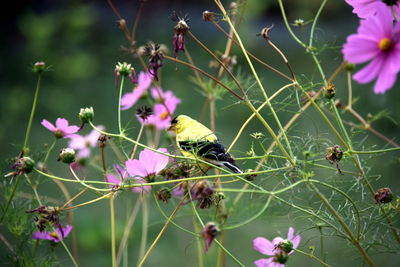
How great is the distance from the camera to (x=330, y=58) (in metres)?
3.11

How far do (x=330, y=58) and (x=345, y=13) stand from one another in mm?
1219

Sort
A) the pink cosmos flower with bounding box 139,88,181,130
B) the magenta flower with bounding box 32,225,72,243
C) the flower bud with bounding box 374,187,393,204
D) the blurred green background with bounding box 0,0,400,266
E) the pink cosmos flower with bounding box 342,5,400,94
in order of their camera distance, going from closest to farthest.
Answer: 1. the pink cosmos flower with bounding box 342,5,400,94
2. the flower bud with bounding box 374,187,393,204
3. the magenta flower with bounding box 32,225,72,243
4. the pink cosmos flower with bounding box 139,88,181,130
5. the blurred green background with bounding box 0,0,400,266

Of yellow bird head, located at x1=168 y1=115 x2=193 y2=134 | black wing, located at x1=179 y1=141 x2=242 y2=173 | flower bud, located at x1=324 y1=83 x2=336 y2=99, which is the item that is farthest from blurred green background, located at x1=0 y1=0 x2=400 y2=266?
flower bud, located at x1=324 y1=83 x2=336 y2=99

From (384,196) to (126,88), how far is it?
99.1 inches

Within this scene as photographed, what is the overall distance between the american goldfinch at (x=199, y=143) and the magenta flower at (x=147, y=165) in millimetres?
44

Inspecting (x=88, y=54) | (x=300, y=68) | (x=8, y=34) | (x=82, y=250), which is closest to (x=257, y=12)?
(x=300, y=68)

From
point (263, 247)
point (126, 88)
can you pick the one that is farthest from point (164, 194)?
point (126, 88)

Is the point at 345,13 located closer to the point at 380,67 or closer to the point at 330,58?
the point at 330,58

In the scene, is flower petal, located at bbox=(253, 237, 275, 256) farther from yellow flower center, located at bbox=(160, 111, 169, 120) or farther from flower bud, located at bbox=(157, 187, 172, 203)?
yellow flower center, located at bbox=(160, 111, 169, 120)

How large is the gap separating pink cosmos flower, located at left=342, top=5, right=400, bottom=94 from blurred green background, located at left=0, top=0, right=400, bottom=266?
2.67ft

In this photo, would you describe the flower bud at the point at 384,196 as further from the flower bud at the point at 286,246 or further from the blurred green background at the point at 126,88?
the blurred green background at the point at 126,88

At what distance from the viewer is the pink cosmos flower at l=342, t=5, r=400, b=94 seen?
0.44 meters

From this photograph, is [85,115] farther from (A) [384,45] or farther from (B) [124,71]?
(A) [384,45]

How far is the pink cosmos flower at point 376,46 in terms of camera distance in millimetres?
437
